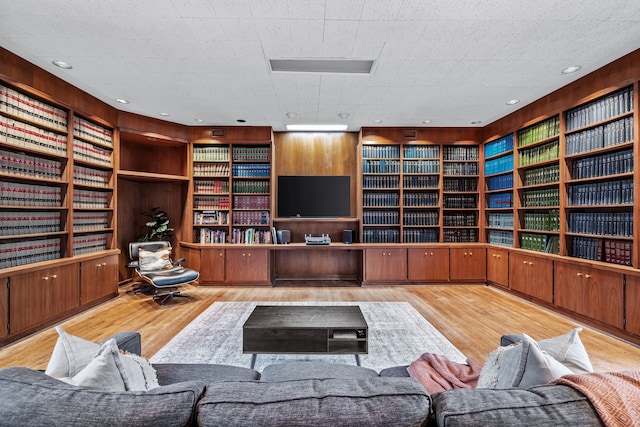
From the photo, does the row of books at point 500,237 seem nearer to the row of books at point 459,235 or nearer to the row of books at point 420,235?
the row of books at point 459,235

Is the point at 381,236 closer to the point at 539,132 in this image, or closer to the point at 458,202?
the point at 458,202

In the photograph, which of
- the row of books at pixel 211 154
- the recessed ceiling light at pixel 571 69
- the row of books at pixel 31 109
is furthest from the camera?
the row of books at pixel 211 154

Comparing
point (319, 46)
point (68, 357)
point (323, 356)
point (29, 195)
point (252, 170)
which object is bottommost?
point (323, 356)

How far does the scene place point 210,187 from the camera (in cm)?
577

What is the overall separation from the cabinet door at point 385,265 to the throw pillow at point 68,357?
186 inches

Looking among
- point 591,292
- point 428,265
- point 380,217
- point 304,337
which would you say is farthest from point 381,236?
point 304,337

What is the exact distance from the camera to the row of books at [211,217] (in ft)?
18.9

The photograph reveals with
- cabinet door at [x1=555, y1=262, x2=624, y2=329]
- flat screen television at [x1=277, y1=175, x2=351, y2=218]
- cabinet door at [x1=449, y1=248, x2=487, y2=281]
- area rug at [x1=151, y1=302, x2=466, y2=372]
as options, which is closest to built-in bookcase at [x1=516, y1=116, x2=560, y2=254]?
cabinet door at [x1=555, y1=262, x2=624, y2=329]

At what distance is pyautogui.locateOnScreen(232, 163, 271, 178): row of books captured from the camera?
225 inches

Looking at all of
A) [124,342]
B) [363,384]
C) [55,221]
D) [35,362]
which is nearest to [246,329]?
[124,342]

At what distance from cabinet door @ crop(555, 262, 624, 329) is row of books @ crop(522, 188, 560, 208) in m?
0.88

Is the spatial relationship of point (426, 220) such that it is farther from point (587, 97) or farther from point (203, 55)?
point (203, 55)

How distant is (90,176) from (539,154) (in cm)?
640

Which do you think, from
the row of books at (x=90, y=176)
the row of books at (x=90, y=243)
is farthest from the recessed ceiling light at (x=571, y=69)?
the row of books at (x=90, y=243)
